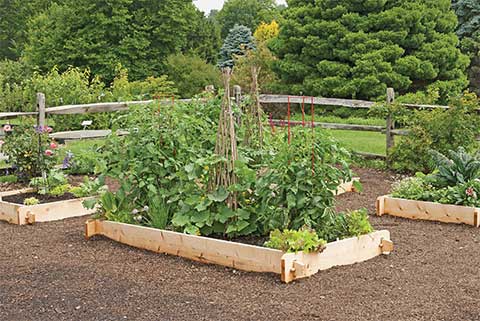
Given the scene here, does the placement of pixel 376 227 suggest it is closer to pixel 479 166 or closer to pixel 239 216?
pixel 479 166

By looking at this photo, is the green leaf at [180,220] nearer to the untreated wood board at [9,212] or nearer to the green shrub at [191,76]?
the untreated wood board at [9,212]

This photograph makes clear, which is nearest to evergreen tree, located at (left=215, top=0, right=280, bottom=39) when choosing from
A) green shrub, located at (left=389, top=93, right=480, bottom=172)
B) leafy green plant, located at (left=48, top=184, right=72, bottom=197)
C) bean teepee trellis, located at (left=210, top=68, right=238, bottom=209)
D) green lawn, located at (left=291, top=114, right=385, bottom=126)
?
green lawn, located at (left=291, top=114, right=385, bottom=126)

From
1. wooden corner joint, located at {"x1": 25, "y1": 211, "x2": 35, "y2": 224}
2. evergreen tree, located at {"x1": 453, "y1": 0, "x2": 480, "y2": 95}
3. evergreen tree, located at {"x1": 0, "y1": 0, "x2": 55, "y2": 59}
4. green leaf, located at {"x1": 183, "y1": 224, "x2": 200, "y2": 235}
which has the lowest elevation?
wooden corner joint, located at {"x1": 25, "y1": 211, "x2": 35, "y2": 224}

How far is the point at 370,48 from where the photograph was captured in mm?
17953

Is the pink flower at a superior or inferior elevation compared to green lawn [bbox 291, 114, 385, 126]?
inferior

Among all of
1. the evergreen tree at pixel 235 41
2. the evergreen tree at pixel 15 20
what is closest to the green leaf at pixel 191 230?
the evergreen tree at pixel 235 41

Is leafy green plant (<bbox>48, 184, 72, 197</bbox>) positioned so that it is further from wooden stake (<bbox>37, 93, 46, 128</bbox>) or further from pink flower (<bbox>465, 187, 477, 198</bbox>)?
pink flower (<bbox>465, 187, 477, 198</bbox>)

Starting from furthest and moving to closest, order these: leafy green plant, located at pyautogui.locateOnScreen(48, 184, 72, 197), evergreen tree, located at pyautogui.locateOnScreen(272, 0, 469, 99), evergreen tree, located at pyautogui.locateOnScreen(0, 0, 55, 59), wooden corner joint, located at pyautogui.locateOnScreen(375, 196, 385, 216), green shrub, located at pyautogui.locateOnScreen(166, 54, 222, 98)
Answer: evergreen tree, located at pyautogui.locateOnScreen(0, 0, 55, 59)
green shrub, located at pyautogui.locateOnScreen(166, 54, 222, 98)
evergreen tree, located at pyautogui.locateOnScreen(272, 0, 469, 99)
leafy green plant, located at pyautogui.locateOnScreen(48, 184, 72, 197)
wooden corner joint, located at pyautogui.locateOnScreen(375, 196, 385, 216)

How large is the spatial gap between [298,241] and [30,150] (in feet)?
16.1

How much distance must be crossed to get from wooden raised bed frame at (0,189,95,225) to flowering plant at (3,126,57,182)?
Answer: 102cm

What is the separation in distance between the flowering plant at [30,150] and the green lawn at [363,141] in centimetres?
576

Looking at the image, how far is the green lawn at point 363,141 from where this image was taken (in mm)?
13250

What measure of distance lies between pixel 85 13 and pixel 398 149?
22.8 m

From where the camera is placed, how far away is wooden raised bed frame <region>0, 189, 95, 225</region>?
24.3ft
